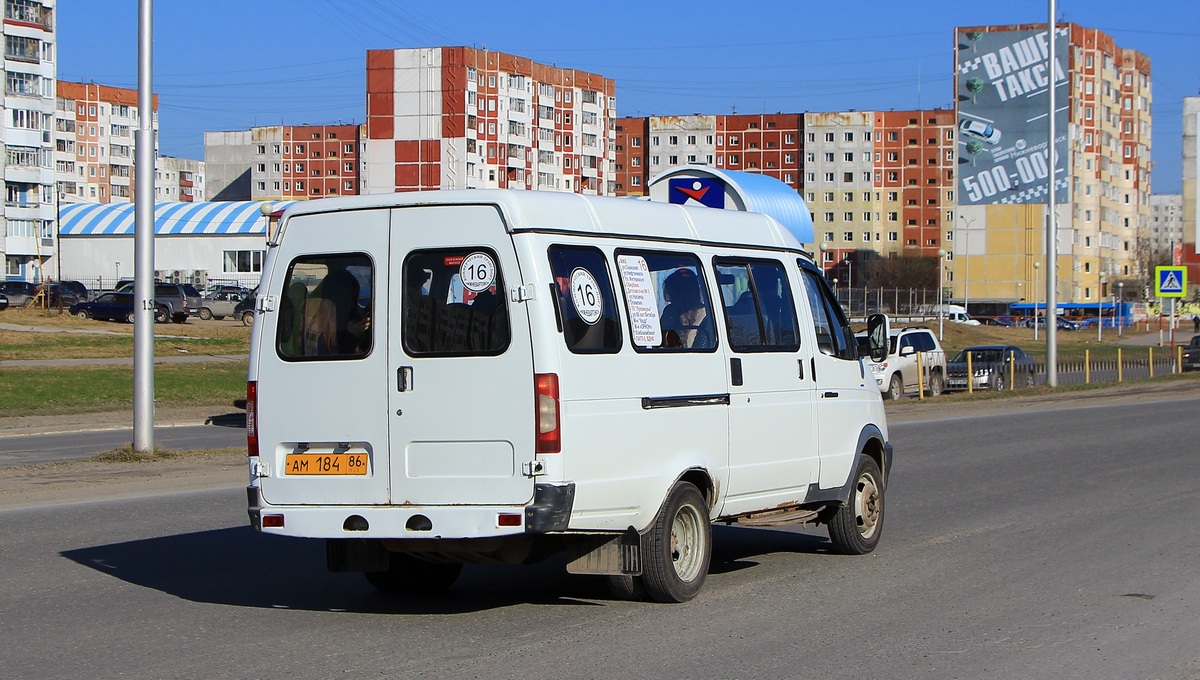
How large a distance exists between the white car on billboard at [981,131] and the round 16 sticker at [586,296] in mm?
45204

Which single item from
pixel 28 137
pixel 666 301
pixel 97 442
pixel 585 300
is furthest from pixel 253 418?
pixel 28 137

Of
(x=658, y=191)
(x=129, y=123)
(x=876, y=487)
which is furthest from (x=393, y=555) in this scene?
(x=129, y=123)

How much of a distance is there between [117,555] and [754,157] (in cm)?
14939

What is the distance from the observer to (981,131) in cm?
5231

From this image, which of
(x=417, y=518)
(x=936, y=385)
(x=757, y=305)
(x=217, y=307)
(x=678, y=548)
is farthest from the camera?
(x=217, y=307)

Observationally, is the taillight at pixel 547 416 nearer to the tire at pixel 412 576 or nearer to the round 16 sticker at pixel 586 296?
the round 16 sticker at pixel 586 296

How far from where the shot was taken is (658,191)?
945 inches

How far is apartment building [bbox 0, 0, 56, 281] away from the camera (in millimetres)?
98250

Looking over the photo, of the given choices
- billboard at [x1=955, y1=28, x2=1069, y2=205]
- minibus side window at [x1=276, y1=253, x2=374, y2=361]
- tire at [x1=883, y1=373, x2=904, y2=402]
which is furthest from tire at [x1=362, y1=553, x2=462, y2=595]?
billboard at [x1=955, y1=28, x2=1069, y2=205]

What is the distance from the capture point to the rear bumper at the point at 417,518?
23.5 ft

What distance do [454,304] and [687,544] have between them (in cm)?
213

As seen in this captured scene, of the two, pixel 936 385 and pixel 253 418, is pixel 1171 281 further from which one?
pixel 253 418

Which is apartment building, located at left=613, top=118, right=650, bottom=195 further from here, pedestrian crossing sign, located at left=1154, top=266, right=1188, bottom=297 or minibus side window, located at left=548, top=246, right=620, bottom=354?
minibus side window, located at left=548, top=246, right=620, bottom=354

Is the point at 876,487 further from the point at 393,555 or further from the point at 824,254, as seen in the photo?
the point at 824,254
